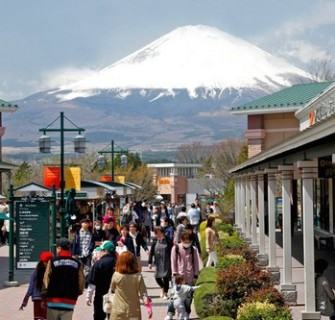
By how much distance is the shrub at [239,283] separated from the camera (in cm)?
1427

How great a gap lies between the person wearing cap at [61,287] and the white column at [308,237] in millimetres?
3646

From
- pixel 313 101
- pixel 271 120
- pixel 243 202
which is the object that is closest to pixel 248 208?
pixel 313 101

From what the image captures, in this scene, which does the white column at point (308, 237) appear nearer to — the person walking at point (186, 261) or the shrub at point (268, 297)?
the shrub at point (268, 297)

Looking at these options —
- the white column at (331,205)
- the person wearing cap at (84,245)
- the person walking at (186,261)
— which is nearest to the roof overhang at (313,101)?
the white column at (331,205)

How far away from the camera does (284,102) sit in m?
48.5

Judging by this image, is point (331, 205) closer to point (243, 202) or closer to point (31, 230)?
point (243, 202)

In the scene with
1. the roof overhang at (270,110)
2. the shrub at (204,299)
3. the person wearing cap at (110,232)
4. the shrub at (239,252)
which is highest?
the roof overhang at (270,110)

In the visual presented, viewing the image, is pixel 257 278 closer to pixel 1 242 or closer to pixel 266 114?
pixel 1 242

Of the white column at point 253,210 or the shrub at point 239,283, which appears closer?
the shrub at point 239,283

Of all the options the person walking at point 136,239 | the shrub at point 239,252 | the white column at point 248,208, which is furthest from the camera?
the white column at point 248,208

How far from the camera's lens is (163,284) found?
19484mm

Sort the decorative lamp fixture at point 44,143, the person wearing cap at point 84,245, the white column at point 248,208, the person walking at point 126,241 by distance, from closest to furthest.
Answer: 1. the person walking at point 126,241
2. the person wearing cap at point 84,245
3. the decorative lamp fixture at point 44,143
4. the white column at point 248,208

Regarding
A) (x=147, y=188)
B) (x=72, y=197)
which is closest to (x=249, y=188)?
(x=72, y=197)

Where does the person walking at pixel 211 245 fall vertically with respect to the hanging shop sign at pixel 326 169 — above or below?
below
